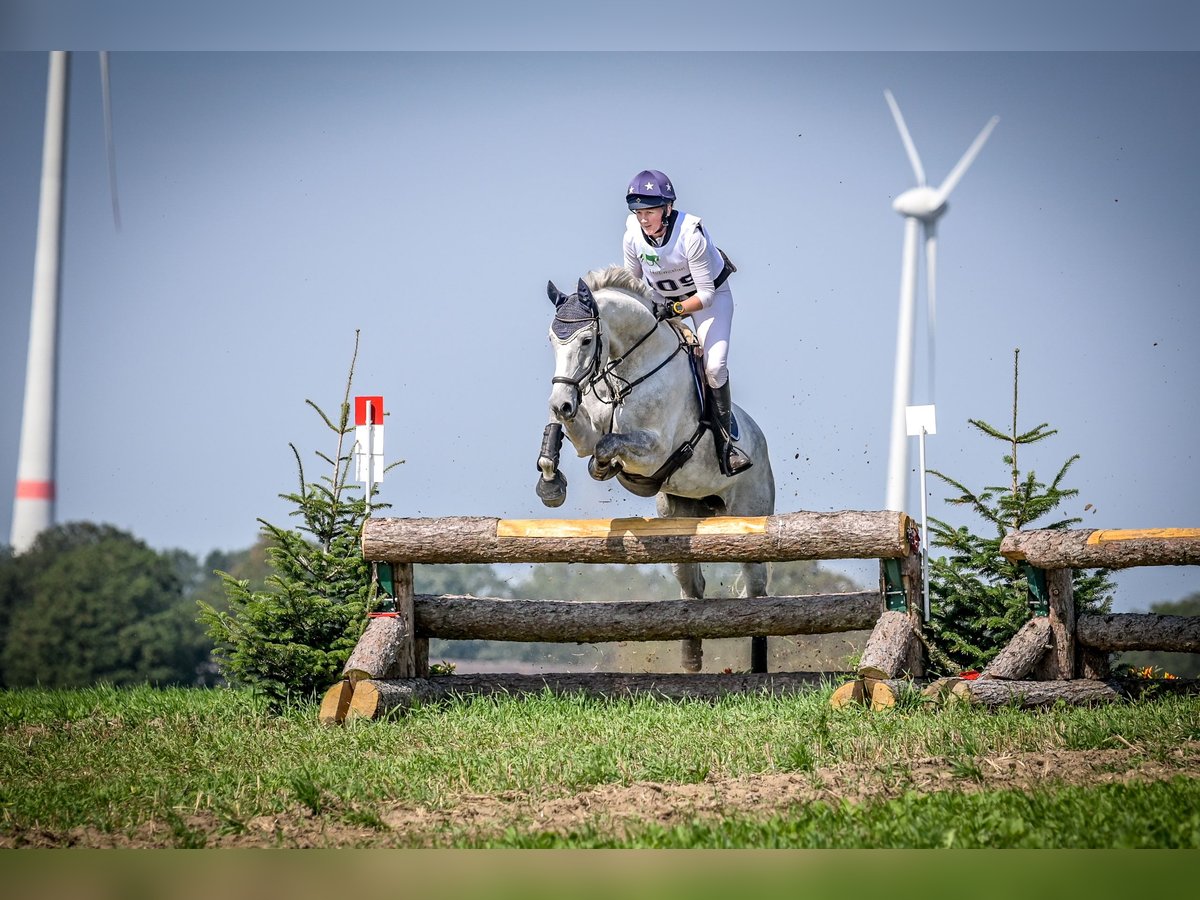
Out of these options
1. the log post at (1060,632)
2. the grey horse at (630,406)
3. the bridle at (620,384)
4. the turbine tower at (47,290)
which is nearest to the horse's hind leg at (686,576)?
the grey horse at (630,406)

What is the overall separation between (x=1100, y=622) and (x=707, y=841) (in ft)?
16.0

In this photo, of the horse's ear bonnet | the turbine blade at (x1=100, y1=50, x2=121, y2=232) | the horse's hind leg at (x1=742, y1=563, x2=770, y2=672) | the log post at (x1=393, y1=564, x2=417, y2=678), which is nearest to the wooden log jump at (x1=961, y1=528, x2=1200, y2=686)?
the horse's hind leg at (x1=742, y1=563, x2=770, y2=672)

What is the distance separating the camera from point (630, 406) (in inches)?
342

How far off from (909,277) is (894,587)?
1315 centimetres

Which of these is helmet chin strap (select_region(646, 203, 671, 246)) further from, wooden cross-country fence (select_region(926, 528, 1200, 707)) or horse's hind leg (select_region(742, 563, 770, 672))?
wooden cross-country fence (select_region(926, 528, 1200, 707))

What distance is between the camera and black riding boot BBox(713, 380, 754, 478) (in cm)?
937

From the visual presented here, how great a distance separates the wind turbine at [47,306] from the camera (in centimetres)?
2419

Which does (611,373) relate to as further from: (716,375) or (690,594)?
(690,594)

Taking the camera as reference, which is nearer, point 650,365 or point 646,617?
point 650,365

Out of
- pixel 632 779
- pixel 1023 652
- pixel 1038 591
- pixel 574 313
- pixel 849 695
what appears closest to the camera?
pixel 632 779

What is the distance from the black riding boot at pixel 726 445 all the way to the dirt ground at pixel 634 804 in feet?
12.0

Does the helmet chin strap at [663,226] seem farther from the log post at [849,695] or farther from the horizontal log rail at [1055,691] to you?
the horizontal log rail at [1055,691]

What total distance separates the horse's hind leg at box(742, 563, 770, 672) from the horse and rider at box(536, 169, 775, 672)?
0.81 meters

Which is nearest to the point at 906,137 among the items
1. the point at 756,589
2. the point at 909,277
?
the point at 909,277
